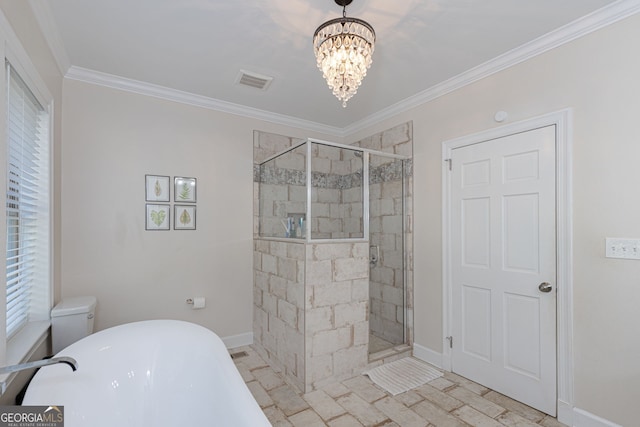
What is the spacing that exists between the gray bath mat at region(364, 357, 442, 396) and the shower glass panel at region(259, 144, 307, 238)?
4.66 feet

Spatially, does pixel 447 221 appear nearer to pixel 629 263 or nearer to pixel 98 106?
pixel 629 263

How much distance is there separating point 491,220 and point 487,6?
1505mm

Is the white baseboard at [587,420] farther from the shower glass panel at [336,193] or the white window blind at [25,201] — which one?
the white window blind at [25,201]

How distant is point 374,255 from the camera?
10.3ft

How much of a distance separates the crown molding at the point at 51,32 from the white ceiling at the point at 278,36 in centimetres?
2

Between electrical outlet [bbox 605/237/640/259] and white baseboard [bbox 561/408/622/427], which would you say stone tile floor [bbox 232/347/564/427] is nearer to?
white baseboard [bbox 561/408/622/427]

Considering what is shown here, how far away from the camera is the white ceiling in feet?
6.08

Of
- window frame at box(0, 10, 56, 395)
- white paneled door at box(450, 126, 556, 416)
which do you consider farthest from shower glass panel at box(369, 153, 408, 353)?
window frame at box(0, 10, 56, 395)

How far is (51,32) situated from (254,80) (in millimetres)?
1406

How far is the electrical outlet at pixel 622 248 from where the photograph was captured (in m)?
1.75

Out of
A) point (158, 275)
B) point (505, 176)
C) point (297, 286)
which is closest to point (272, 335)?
point (297, 286)

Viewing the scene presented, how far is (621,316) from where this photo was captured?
181 cm

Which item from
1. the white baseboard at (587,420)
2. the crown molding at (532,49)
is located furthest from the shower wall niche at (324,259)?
the white baseboard at (587,420)

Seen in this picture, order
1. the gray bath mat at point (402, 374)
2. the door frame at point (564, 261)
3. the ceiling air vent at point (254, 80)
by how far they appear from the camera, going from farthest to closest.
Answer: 1. the ceiling air vent at point (254, 80)
2. the gray bath mat at point (402, 374)
3. the door frame at point (564, 261)
